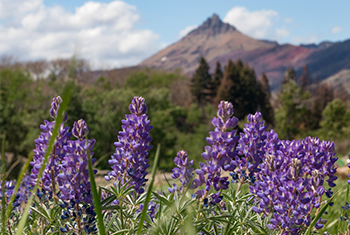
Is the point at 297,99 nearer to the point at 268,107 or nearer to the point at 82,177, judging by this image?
the point at 268,107

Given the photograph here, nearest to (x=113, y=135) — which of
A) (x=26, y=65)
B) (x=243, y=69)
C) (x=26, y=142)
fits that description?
(x=26, y=142)

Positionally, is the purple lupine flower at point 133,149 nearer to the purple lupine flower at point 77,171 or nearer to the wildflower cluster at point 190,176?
the wildflower cluster at point 190,176

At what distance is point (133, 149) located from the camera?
1979 millimetres

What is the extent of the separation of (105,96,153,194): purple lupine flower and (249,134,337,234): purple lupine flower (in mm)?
744

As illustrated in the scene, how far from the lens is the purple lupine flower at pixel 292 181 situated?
1771mm

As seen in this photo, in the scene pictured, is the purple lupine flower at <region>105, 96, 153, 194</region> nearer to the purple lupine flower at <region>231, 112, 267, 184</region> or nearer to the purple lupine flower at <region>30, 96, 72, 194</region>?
the purple lupine flower at <region>30, 96, 72, 194</region>

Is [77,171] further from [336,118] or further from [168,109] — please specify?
[336,118]

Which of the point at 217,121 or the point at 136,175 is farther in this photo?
the point at 136,175

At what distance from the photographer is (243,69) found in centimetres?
6072

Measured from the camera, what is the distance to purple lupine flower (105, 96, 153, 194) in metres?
1.97

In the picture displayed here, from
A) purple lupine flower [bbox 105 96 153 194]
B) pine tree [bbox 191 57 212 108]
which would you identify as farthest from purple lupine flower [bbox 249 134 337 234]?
pine tree [bbox 191 57 212 108]

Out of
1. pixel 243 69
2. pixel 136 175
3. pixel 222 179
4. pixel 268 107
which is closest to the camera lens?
pixel 222 179

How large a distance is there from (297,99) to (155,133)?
2222 cm

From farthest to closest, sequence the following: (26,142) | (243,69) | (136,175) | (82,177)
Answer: (243,69), (26,142), (136,175), (82,177)
